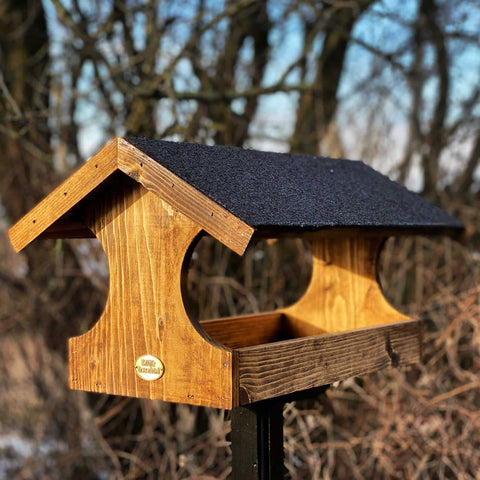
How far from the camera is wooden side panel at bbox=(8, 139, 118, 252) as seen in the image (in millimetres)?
2071

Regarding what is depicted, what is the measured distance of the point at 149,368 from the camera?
2.11 meters

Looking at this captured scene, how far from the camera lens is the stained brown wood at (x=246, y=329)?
2.80 metres

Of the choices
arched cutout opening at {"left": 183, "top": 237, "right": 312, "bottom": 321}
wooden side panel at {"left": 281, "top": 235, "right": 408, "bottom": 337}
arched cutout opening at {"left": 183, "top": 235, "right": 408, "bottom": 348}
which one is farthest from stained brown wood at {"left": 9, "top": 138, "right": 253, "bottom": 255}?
arched cutout opening at {"left": 183, "top": 237, "right": 312, "bottom": 321}

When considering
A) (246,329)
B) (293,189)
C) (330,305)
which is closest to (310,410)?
(330,305)

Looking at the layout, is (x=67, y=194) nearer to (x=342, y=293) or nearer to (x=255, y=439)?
(x=255, y=439)

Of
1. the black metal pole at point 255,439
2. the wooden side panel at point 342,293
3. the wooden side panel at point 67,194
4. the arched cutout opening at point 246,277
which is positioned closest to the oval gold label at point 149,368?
the black metal pole at point 255,439

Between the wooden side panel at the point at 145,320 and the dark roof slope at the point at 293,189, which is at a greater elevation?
the dark roof slope at the point at 293,189

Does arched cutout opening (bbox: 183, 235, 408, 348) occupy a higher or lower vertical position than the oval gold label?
higher

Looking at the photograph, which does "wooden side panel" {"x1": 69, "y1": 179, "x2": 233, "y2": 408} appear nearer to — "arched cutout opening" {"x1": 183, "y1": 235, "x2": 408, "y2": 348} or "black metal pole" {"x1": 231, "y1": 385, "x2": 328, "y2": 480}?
"black metal pole" {"x1": 231, "y1": 385, "x2": 328, "y2": 480}

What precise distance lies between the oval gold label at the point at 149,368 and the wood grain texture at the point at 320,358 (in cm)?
Result: 23

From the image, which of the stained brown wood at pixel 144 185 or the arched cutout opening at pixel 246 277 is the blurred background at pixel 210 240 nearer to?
the arched cutout opening at pixel 246 277

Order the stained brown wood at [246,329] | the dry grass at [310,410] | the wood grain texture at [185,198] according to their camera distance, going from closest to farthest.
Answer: the wood grain texture at [185,198] → the stained brown wood at [246,329] → the dry grass at [310,410]

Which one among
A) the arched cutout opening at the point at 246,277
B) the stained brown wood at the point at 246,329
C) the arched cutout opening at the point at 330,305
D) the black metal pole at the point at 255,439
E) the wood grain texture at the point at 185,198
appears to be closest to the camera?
the wood grain texture at the point at 185,198

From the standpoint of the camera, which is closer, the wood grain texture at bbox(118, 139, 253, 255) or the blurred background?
the wood grain texture at bbox(118, 139, 253, 255)
